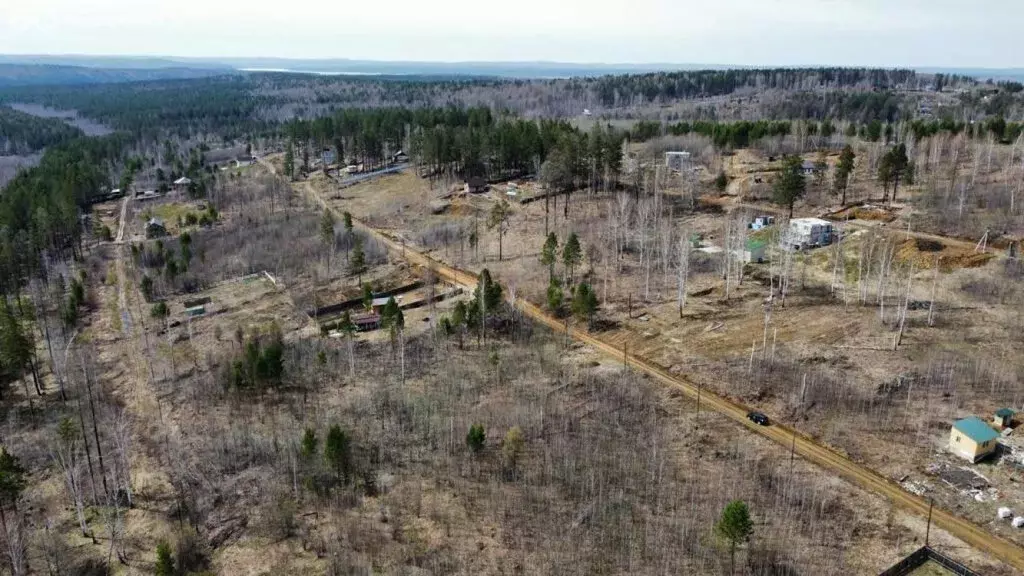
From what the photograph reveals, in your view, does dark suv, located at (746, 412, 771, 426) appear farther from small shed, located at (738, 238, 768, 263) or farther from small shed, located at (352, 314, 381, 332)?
small shed, located at (352, 314, 381, 332)

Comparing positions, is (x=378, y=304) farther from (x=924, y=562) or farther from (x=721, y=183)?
(x=721, y=183)

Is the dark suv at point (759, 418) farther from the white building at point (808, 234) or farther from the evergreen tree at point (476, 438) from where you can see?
the white building at point (808, 234)

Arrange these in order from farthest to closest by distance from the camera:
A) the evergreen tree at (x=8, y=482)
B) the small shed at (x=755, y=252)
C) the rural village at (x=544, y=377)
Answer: the small shed at (x=755, y=252), the evergreen tree at (x=8, y=482), the rural village at (x=544, y=377)

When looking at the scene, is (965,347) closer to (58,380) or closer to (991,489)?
(991,489)

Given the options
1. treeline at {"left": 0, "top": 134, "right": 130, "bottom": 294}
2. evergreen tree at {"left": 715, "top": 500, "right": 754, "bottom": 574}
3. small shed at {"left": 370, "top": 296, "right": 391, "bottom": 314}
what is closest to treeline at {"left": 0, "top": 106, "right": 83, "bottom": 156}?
treeline at {"left": 0, "top": 134, "right": 130, "bottom": 294}

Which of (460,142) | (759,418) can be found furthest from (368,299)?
(460,142)

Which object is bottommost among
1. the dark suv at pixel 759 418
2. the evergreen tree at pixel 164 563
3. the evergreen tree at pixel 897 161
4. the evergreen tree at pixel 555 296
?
the evergreen tree at pixel 164 563

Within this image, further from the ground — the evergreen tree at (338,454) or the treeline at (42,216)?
the treeline at (42,216)

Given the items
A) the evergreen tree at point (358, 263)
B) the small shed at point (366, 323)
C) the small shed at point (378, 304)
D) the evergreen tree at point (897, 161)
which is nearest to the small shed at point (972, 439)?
the small shed at point (366, 323)
